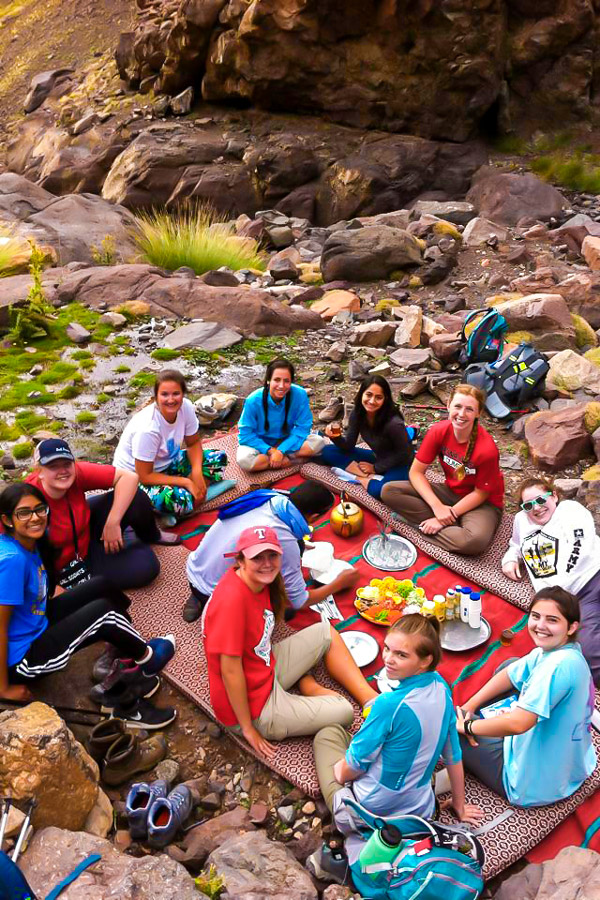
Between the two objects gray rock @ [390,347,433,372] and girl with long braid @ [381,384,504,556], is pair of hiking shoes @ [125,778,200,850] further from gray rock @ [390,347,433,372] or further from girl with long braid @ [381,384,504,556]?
gray rock @ [390,347,433,372]

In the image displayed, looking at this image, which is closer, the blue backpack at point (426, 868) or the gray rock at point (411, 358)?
the blue backpack at point (426, 868)

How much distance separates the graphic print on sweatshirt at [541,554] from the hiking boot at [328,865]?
2.03 metres

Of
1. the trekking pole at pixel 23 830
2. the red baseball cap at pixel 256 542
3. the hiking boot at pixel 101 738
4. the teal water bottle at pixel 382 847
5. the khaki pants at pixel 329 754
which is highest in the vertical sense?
the red baseball cap at pixel 256 542

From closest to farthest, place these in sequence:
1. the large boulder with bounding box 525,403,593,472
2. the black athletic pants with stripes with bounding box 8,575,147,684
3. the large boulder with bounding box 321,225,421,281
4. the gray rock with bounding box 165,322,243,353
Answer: the black athletic pants with stripes with bounding box 8,575,147,684, the large boulder with bounding box 525,403,593,472, the gray rock with bounding box 165,322,243,353, the large boulder with bounding box 321,225,421,281

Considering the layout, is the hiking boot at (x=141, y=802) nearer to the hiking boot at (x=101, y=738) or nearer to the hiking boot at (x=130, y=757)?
the hiking boot at (x=130, y=757)

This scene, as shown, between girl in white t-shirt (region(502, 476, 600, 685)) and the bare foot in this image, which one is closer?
the bare foot

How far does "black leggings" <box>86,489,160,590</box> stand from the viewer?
4422 mm

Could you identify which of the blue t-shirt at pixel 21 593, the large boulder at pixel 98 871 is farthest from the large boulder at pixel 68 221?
the large boulder at pixel 98 871

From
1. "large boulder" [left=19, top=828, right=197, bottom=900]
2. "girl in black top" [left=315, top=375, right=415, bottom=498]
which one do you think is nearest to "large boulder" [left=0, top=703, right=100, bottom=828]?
"large boulder" [left=19, top=828, right=197, bottom=900]

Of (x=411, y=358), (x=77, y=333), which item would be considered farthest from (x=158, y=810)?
(x=77, y=333)

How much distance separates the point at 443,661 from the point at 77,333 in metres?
6.10

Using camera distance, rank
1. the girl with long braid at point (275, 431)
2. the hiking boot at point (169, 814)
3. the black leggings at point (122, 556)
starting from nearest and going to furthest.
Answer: the hiking boot at point (169, 814) < the black leggings at point (122, 556) < the girl with long braid at point (275, 431)

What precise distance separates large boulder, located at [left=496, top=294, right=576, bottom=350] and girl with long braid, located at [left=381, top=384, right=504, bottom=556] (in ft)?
12.5

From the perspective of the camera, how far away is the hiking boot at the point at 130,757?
334 cm
